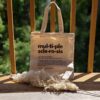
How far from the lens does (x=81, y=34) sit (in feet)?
10.9

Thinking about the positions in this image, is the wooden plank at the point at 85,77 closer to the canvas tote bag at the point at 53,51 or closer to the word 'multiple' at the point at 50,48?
the canvas tote bag at the point at 53,51

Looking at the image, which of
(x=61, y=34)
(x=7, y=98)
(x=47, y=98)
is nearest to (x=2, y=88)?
(x=7, y=98)

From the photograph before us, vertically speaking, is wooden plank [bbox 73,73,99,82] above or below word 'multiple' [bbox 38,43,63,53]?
below

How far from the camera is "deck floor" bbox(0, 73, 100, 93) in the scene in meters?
1.91

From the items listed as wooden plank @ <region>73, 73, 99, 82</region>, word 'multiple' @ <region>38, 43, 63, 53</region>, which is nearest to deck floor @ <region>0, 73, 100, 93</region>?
wooden plank @ <region>73, 73, 99, 82</region>

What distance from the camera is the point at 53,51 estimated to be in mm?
1980

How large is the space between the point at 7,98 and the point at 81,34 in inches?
63.7

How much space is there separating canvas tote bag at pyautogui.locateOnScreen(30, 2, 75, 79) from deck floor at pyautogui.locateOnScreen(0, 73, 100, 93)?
7 cm

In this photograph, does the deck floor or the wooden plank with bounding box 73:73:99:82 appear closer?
the deck floor

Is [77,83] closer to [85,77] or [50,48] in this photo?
[85,77]

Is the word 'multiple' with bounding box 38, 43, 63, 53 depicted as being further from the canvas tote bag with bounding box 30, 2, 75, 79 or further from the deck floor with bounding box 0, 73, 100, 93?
the deck floor with bounding box 0, 73, 100, 93

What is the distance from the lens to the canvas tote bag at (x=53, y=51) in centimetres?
196

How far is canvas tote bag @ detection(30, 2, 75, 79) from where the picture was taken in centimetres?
196

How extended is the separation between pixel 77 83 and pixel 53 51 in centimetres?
21
